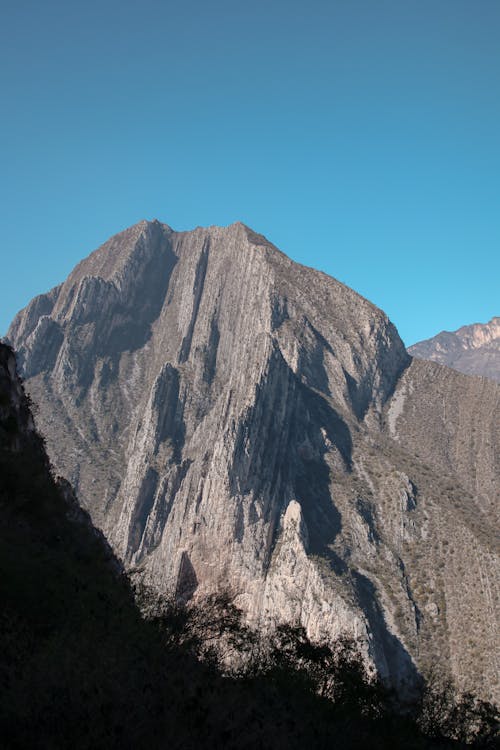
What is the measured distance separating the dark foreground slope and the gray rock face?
1995 inches

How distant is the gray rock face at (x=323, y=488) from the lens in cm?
11019

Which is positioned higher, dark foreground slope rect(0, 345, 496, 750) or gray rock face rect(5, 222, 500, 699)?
gray rock face rect(5, 222, 500, 699)

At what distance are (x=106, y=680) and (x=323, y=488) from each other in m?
128

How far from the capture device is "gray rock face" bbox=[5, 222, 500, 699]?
362ft

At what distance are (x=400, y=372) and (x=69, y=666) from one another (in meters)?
187

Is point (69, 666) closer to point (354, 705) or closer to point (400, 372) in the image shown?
point (354, 705)

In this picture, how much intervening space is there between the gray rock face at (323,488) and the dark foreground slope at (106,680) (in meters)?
50.7

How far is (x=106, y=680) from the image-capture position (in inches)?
706

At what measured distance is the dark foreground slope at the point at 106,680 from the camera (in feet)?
53.6

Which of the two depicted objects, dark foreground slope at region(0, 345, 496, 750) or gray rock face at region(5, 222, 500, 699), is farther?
gray rock face at region(5, 222, 500, 699)

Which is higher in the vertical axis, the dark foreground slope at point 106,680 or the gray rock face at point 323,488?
the gray rock face at point 323,488

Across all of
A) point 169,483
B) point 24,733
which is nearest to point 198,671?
point 24,733

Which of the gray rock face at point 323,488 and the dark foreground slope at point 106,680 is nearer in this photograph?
the dark foreground slope at point 106,680

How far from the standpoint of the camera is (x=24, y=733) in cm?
1567
